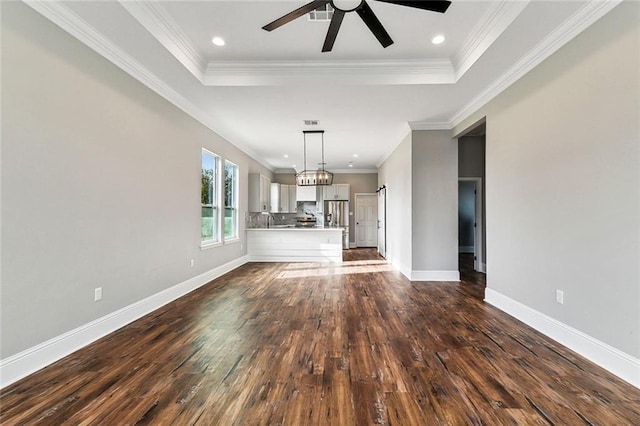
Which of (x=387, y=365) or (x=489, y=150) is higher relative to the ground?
(x=489, y=150)

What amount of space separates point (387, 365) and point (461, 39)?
3.41 meters

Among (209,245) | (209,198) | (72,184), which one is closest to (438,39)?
(72,184)

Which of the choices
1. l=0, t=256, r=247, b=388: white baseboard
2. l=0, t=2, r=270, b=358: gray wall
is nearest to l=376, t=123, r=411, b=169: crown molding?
l=0, t=2, r=270, b=358: gray wall

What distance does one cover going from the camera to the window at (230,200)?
608 centimetres

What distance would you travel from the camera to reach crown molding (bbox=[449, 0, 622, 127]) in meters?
2.21

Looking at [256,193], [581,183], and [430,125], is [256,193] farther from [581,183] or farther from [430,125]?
[581,183]

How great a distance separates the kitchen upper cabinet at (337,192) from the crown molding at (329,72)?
6.83 meters

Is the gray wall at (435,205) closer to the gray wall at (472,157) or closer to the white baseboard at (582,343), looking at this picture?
the gray wall at (472,157)

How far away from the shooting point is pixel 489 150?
12.7ft

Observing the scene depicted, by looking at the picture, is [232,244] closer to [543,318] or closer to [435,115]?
[435,115]

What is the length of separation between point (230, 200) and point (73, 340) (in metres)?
4.25

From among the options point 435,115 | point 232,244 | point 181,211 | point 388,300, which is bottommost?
point 388,300

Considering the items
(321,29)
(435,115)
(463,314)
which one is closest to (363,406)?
(463,314)

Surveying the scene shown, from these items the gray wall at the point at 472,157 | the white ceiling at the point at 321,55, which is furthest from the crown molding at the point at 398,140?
the gray wall at the point at 472,157
